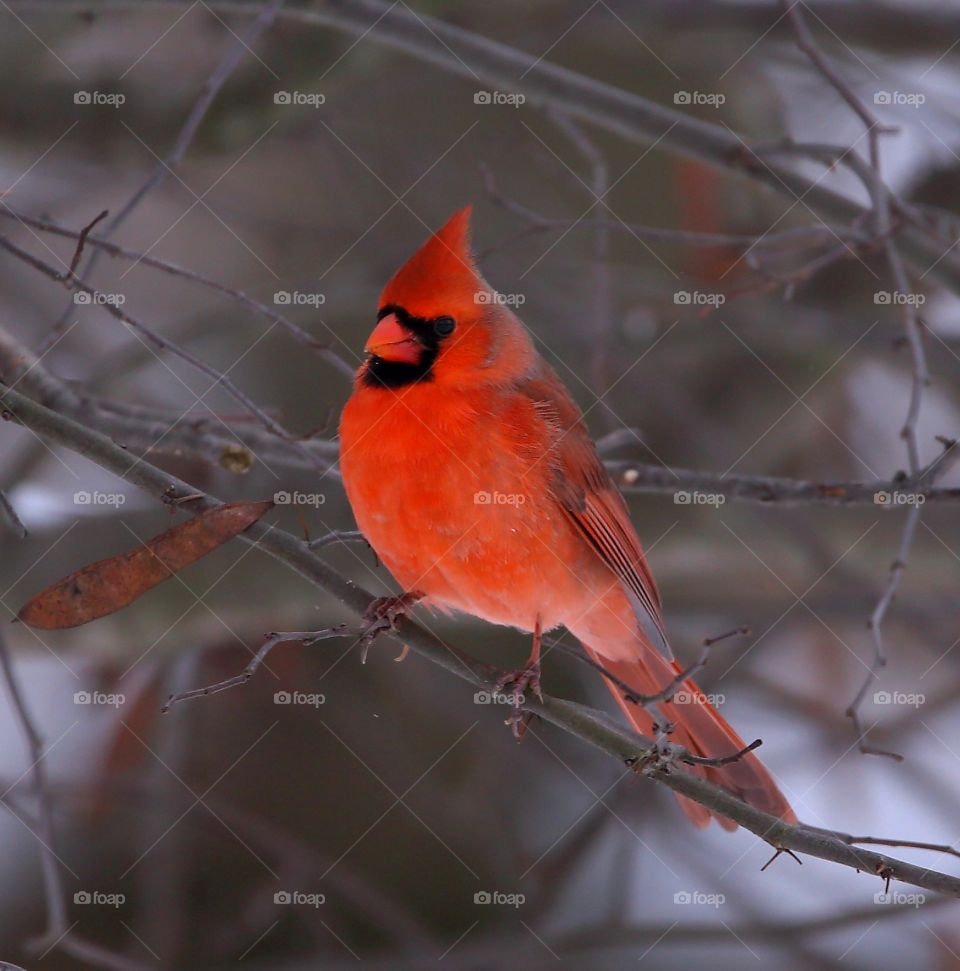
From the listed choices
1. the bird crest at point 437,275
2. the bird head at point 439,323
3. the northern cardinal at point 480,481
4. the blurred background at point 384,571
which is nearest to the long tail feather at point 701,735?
the northern cardinal at point 480,481

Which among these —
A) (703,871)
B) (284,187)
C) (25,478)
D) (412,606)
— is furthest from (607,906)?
(284,187)

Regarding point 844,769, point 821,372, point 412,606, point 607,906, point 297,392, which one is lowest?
point 607,906

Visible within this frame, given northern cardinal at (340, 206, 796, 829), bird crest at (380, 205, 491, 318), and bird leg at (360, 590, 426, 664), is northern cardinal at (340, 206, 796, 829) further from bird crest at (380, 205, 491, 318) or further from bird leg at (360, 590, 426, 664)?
bird leg at (360, 590, 426, 664)

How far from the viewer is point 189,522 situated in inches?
73.4

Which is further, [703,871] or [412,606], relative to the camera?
[703,871]

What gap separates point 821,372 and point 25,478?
2.76 metres

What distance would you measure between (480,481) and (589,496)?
42 cm

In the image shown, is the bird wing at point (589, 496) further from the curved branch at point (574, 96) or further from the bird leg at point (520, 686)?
the curved branch at point (574, 96)

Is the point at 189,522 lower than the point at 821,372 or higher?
lower

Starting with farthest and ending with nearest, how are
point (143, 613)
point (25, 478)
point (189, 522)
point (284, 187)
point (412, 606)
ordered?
point (284, 187) → point (143, 613) → point (25, 478) → point (412, 606) → point (189, 522)

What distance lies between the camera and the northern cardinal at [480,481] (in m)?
2.50

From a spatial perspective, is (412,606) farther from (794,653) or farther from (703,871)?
(794,653)

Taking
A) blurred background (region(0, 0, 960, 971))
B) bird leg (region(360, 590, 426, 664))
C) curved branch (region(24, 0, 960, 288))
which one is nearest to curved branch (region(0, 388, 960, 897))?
bird leg (region(360, 590, 426, 664))

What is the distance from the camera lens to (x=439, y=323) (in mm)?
2631
